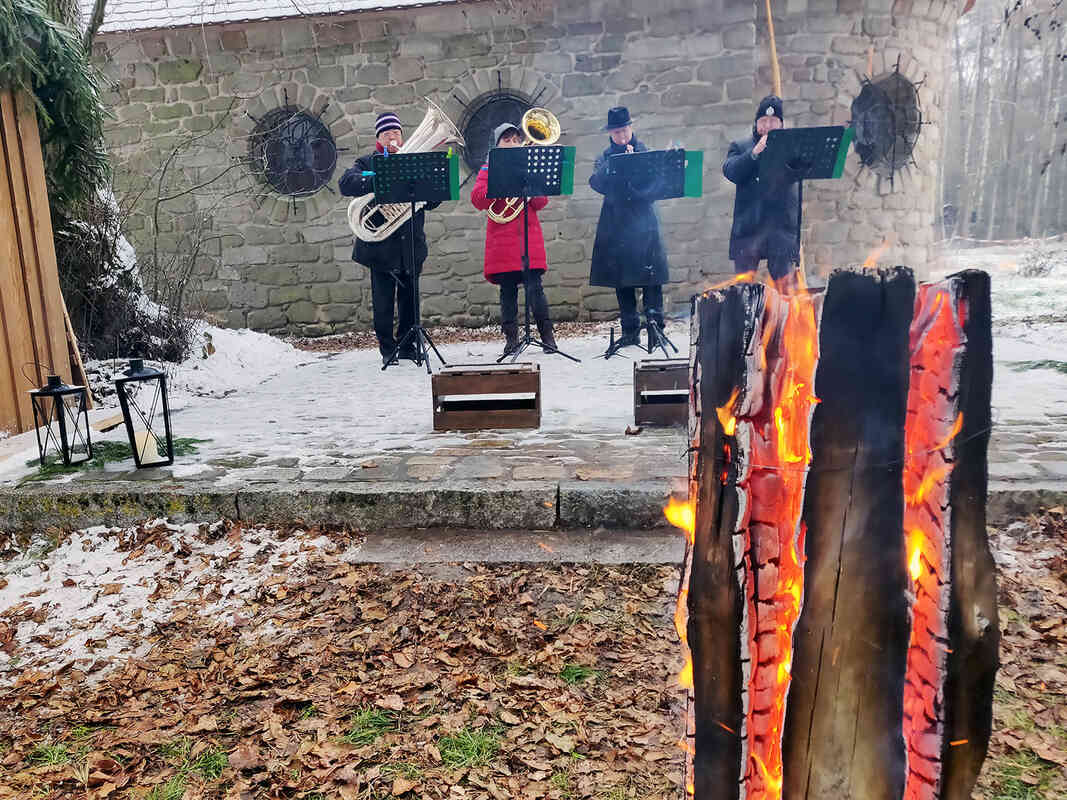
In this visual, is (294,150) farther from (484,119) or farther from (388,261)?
(388,261)

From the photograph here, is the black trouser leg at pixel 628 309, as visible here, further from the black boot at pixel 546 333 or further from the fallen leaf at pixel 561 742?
the fallen leaf at pixel 561 742

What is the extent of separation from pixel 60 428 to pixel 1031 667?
4559mm

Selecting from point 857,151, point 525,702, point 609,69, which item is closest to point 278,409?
point 525,702

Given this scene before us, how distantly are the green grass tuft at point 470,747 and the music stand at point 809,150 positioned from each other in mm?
5257

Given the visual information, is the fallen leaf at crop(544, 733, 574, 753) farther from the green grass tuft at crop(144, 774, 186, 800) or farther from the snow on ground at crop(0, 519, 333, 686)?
the snow on ground at crop(0, 519, 333, 686)

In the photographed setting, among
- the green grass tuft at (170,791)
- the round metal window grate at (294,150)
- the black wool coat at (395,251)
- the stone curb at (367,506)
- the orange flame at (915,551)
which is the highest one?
the round metal window grate at (294,150)

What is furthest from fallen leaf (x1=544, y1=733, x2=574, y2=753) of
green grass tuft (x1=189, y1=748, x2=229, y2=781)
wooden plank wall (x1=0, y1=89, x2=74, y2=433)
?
wooden plank wall (x1=0, y1=89, x2=74, y2=433)

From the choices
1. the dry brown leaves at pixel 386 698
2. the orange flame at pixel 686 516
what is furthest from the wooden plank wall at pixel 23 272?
the orange flame at pixel 686 516

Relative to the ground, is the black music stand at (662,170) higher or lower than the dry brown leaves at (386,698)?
higher

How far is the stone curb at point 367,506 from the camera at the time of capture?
11.2ft

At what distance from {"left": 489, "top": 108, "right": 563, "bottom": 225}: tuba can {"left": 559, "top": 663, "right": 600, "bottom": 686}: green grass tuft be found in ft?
17.4

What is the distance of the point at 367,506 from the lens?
3508mm

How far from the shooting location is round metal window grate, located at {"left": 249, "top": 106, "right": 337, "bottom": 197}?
10125mm

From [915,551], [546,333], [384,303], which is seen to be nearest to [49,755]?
[915,551]
